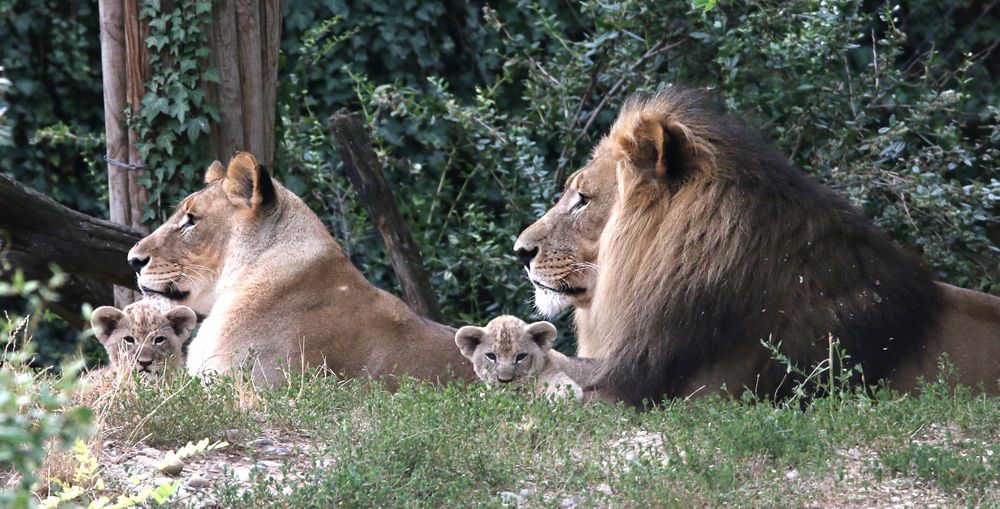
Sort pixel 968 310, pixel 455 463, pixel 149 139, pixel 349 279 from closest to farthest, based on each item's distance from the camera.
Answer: pixel 455 463 → pixel 968 310 → pixel 349 279 → pixel 149 139

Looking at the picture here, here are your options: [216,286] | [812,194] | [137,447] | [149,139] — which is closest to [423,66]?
[149,139]

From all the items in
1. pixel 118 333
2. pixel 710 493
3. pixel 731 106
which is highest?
pixel 731 106

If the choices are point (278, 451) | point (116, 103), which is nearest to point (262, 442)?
point (278, 451)

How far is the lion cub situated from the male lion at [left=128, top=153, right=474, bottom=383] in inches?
8.7

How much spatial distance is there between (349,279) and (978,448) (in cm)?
310

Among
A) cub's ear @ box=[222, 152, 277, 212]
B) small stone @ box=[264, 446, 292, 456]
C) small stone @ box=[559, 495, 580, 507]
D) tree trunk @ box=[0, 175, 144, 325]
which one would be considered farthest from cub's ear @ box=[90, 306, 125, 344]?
small stone @ box=[559, 495, 580, 507]

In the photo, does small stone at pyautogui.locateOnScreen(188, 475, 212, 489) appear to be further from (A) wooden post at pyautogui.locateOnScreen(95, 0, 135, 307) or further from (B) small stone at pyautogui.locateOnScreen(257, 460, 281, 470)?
(A) wooden post at pyautogui.locateOnScreen(95, 0, 135, 307)

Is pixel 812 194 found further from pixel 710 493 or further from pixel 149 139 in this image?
pixel 149 139

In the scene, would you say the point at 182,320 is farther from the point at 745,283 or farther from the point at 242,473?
the point at 745,283

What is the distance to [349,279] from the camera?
6.50m

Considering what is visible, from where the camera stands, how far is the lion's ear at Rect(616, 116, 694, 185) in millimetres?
5367

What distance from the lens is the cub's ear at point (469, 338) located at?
20.2ft

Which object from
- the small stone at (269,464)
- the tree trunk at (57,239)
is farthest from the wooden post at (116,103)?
the small stone at (269,464)

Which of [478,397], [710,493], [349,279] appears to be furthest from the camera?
[349,279]
